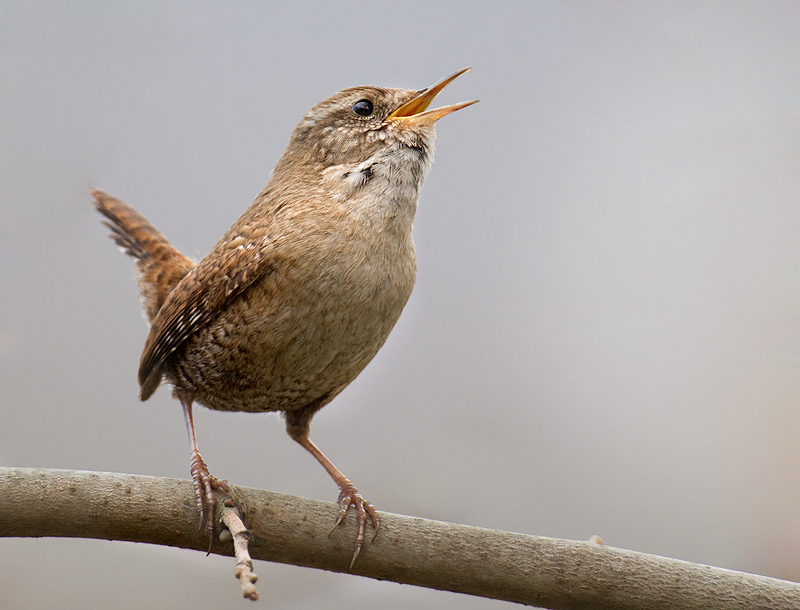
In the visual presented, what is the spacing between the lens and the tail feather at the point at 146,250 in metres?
2.41

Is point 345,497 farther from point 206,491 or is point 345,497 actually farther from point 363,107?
point 363,107

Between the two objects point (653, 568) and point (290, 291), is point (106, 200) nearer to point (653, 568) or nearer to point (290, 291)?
point (290, 291)

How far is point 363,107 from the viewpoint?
6.69 feet

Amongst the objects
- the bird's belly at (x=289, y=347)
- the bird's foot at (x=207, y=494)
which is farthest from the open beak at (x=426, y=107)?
the bird's foot at (x=207, y=494)

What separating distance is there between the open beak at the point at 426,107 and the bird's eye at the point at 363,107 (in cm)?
8

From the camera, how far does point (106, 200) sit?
260cm

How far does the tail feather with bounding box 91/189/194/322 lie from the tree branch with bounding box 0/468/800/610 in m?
0.80

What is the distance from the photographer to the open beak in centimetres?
185

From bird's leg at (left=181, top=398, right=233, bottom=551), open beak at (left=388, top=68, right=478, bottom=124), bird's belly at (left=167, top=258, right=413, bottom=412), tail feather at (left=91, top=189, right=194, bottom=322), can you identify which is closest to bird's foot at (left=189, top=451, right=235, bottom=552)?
bird's leg at (left=181, top=398, right=233, bottom=551)

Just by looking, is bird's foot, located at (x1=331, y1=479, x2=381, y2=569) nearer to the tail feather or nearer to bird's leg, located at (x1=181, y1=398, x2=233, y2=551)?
bird's leg, located at (x1=181, y1=398, x2=233, y2=551)

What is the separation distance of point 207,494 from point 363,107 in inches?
43.6

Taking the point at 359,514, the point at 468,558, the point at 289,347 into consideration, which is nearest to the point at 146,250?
the point at 289,347

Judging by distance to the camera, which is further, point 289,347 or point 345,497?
point 345,497

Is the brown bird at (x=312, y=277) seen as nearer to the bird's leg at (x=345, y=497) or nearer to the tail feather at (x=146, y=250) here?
the bird's leg at (x=345, y=497)
